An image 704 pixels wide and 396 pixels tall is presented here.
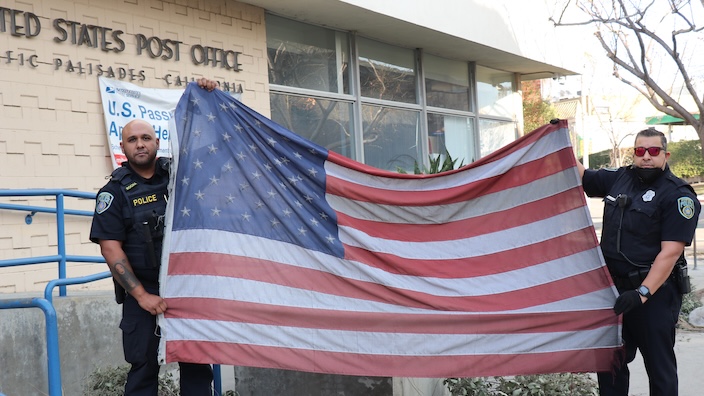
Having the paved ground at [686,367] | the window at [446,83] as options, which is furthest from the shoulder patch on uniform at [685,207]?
the window at [446,83]

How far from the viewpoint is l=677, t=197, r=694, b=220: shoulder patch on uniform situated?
13.8 feet

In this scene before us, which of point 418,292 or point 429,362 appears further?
point 418,292

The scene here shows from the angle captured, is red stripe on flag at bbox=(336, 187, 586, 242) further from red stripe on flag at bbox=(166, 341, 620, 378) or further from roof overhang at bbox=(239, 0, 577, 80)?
roof overhang at bbox=(239, 0, 577, 80)

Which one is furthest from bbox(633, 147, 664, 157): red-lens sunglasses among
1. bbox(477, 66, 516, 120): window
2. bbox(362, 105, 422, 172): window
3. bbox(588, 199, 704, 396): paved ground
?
bbox(477, 66, 516, 120): window

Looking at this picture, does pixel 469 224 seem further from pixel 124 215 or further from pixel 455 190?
pixel 124 215

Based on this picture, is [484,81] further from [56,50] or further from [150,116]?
[56,50]

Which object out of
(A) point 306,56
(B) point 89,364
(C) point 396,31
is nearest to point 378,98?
(C) point 396,31

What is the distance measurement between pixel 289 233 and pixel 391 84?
887cm

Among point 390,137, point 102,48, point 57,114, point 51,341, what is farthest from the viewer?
point 390,137

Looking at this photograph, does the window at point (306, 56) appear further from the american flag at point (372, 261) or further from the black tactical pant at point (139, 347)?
the black tactical pant at point (139, 347)

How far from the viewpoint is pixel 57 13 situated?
743cm

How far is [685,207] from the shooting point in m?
4.21

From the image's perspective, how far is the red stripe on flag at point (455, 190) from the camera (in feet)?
14.7

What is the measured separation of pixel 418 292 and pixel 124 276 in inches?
65.2
